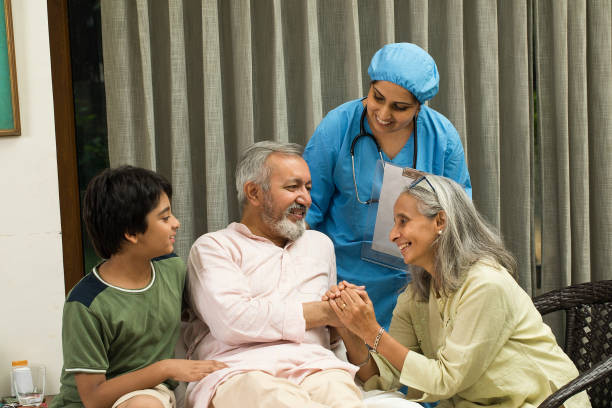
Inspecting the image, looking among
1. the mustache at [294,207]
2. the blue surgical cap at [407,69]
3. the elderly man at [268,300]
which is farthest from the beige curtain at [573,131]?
the mustache at [294,207]

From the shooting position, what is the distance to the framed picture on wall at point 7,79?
6.94 ft

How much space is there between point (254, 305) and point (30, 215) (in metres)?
0.87

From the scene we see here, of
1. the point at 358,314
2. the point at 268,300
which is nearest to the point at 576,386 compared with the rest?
the point at 358,314

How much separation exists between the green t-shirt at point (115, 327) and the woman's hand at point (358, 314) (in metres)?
0.48

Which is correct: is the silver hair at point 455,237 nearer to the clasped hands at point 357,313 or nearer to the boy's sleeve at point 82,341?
the clasped hands at point 357,313

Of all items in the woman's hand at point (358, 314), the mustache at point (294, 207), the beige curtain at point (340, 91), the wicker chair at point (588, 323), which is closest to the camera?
the woman's hand at point (358, 314)

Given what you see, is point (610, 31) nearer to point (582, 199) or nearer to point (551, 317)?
point (582, 199)

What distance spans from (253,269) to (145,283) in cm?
35

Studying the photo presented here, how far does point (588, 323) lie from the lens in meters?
2.35

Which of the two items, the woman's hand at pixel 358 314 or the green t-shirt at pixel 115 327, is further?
the woman's hand at pixel 358 314

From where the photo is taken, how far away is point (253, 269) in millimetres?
2051

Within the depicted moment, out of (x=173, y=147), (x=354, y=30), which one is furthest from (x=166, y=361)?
(x=354, y=30)

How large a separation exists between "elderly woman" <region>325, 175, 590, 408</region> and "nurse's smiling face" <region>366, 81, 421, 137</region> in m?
0.32

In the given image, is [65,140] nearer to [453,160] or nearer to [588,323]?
[453,160]
